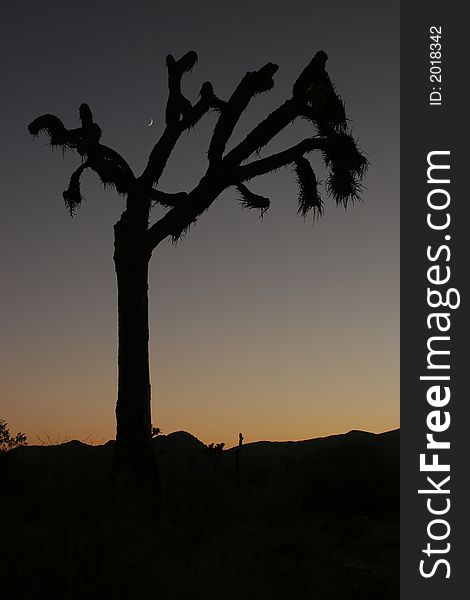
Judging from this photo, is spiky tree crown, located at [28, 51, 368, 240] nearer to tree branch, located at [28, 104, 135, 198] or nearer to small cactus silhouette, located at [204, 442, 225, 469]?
tree branch, located at [28, 104, 135, 198]

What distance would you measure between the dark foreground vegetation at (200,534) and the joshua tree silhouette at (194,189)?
1.00 m

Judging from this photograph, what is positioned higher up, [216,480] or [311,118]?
[311,118]

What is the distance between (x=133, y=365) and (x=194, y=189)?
270 cm

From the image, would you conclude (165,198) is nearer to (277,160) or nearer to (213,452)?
(277,160)

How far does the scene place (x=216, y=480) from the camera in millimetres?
10609

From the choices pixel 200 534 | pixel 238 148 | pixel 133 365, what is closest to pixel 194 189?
pixel 238 148

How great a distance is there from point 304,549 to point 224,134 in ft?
19.9

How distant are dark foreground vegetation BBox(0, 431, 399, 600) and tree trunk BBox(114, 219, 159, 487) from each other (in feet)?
1.54

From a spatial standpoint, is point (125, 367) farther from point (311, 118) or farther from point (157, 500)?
point (311, 118)

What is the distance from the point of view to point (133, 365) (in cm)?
1072

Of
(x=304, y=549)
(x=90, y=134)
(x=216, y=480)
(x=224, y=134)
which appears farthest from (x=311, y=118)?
(x=304, y=549)

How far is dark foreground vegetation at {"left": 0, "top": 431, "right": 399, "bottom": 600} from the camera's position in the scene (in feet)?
18.3

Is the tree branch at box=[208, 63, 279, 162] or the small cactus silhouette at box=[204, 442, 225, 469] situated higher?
the tree branch at box=[208, 63, 279, 162]

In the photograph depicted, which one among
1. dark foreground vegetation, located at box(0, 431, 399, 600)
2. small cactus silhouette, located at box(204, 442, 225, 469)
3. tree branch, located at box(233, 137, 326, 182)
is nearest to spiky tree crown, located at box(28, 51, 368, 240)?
tree branch, located at box(233, 137, 326, 182)
